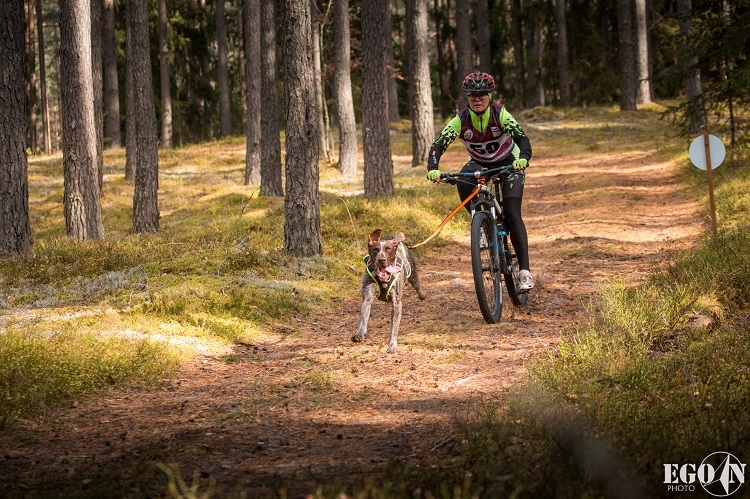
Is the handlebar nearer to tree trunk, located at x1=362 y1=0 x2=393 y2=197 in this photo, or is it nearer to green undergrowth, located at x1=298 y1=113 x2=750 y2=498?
green undergrowth, located at x1=298 y1=113 x2=750 y2=498

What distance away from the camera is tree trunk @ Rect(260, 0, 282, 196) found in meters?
21.4

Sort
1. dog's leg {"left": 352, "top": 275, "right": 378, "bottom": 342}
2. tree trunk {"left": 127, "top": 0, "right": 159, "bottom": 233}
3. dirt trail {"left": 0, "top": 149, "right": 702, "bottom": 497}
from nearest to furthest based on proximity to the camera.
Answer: dirt trail {"left": 0, "top": 149, "right": 702, "bottom": 497}
dog's leg {"left": 352, "top": 275, "right": 378, "bottom": 342}
tree trunk {"left": 127, "top": 0, "right": 159, "bottom": 233}

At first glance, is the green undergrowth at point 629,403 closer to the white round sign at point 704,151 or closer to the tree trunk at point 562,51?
the white round sign at point 704,151

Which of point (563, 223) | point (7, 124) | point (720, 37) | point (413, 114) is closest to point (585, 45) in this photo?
point (413, 114)

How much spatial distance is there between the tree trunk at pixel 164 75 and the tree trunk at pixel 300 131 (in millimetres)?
25087

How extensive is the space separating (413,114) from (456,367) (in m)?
16.9

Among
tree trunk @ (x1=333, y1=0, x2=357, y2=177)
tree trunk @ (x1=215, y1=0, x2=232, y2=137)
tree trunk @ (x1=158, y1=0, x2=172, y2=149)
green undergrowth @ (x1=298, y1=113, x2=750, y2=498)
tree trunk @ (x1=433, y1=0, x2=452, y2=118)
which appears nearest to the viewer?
green undergrowth @ (x1=298, y1=113, x2=750, y2=498)

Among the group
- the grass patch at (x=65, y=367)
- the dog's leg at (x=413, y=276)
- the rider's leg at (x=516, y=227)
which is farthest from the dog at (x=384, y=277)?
the grass patch at (x=65, y=367)

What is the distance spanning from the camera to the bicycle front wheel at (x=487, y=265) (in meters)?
8.30

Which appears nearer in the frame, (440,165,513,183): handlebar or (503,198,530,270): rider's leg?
(440,165,513,183): handlebar

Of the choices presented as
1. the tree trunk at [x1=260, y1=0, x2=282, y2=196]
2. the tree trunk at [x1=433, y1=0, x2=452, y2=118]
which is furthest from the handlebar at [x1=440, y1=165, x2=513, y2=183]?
the tree trunk at [x1=433, y1=0, x2=452, y2=118]

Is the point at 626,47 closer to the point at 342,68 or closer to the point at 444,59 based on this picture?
the point at 342,68

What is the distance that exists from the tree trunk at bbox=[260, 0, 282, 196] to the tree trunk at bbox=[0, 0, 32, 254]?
9230mm

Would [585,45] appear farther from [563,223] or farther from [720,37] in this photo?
[563,223]
